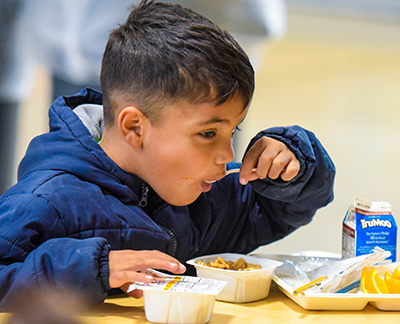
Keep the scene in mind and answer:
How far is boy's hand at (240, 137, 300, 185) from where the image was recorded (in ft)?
2.93

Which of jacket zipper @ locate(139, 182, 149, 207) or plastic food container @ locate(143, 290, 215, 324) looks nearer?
plastic food container @ locate(143, 290, 215, 324)

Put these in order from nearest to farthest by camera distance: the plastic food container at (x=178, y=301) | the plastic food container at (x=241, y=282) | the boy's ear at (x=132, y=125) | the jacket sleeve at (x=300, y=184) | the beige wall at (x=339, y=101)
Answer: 1. the plastic food container at (x=178, y=301)
2. the plastic food container at (x=241, y=282)
3. the boy's ear at (x=132, y=125)
4. the jacket sleeve at (x=300, y=184)
5. the beige wall at (x=339, y=101)

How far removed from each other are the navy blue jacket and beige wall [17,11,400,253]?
96 centimetres

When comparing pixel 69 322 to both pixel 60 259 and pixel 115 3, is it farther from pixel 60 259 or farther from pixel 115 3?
pixel 115 3

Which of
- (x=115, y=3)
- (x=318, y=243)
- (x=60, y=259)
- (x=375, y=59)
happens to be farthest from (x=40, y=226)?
(x=375, y=59)

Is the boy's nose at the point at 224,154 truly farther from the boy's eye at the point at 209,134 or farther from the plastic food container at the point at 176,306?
the plastic food container at the point at 176,306

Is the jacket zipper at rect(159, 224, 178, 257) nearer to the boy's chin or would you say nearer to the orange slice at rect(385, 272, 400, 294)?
the boy's chin

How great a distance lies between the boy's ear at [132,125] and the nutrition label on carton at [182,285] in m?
0.28

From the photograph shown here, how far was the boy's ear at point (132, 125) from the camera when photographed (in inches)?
32.4

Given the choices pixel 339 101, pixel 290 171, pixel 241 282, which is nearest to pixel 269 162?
pixel 290 171

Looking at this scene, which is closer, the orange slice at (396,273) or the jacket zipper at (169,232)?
the orange slice at (396,273)

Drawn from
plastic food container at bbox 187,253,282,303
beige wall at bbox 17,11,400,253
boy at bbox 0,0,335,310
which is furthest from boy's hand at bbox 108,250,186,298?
beige wall at bbox 17,11,400,253

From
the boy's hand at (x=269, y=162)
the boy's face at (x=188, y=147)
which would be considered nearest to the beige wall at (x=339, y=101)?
the boy's hand at (x=269, y=162)

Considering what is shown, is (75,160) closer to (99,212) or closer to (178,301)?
(99,212)
